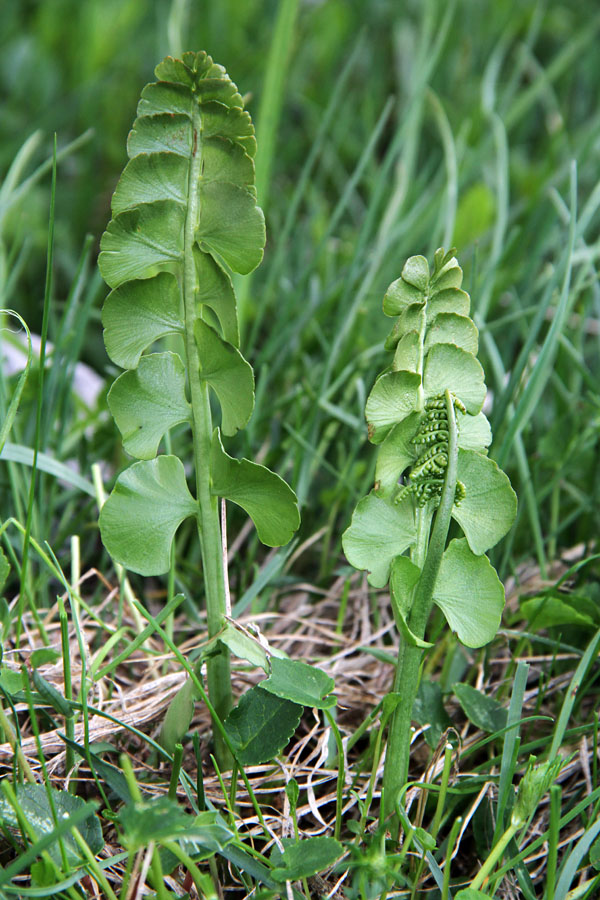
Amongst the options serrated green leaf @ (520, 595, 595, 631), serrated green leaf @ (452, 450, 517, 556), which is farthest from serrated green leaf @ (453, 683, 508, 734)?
serrated green leaf @ (452, 450, 517, 556)

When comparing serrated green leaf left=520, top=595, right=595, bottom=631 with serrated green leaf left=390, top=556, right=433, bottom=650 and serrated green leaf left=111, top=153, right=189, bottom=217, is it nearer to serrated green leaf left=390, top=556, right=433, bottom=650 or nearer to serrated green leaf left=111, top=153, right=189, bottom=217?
serrated green leaf left=390, top=556, right=433, bottom=650

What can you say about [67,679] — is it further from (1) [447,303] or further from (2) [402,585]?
(1) [447,303]

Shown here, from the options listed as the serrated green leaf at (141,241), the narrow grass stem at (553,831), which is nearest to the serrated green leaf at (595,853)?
the narrow grass stem at (553,831)

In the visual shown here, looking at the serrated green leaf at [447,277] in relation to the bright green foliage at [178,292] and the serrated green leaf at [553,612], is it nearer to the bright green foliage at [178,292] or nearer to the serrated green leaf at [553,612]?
the bright green foliage at [178,292]

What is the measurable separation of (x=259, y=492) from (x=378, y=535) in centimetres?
13

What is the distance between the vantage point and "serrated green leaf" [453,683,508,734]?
3.23 ft

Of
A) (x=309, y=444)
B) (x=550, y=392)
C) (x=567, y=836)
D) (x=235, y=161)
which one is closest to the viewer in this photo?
(x=235, y=161)

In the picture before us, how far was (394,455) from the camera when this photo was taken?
0.83m

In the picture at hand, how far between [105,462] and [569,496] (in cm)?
83

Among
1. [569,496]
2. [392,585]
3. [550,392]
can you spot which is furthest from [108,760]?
[550,392]

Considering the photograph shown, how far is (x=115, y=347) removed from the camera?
856 millimetres

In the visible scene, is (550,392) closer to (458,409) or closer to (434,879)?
(458,409)

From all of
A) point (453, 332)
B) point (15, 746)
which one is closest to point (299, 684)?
point (15, 746)

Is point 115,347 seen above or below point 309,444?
above
